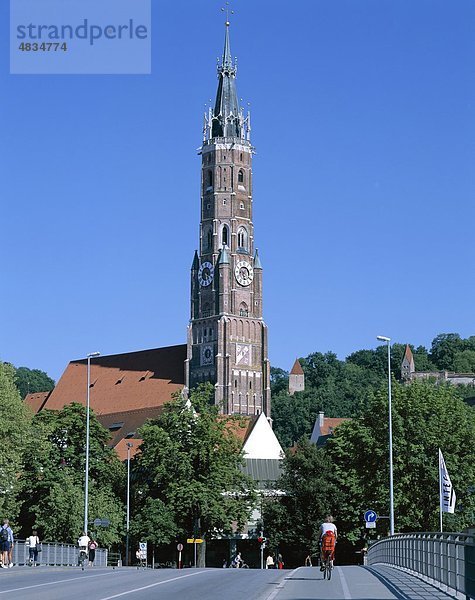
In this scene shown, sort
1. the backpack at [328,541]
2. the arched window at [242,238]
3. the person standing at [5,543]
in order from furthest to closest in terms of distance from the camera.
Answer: the arched window at [242,238], the person standing at [5,543], the backpack at [328,541]

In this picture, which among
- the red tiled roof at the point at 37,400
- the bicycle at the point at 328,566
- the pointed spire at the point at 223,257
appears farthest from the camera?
the red tiled roof at the point at 37,400

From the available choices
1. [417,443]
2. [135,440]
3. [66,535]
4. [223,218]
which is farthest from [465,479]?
[223,218]

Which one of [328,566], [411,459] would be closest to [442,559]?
[328,566]

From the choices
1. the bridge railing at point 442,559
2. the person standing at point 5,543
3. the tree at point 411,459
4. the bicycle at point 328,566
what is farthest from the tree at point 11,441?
the bicycle at point 328,566

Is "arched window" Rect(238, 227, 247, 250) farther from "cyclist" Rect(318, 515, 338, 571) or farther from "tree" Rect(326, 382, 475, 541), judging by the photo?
"cyclist" Rect(318, 515, 338, 571)

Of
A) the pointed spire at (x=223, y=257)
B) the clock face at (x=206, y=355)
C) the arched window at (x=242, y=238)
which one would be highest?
the arched window at (x=242, y=238)

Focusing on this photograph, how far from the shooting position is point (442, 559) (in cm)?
2336

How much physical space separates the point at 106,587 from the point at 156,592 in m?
2.55

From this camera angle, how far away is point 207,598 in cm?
2102

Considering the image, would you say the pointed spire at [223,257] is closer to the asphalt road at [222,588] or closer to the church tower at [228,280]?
the church tower at [228,280]

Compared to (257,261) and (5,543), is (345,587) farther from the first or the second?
(257,261)

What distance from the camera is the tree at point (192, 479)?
76.2 m

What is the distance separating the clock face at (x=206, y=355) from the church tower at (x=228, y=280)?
0.38 feet

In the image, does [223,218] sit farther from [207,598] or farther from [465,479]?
[207,598]
